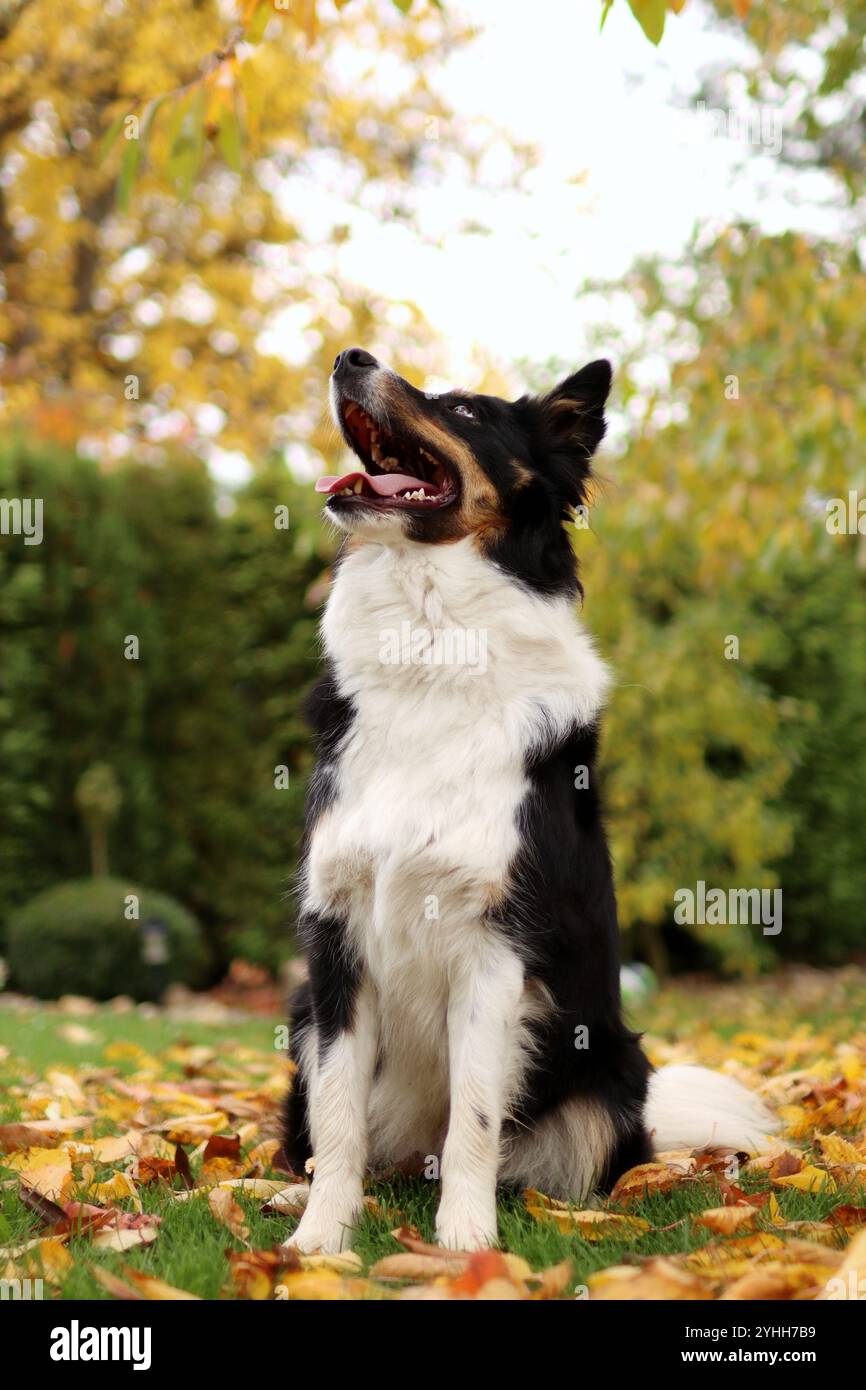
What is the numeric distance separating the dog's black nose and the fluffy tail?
2035 millimetres

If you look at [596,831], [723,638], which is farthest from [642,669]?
[596,831]

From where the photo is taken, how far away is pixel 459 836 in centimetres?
274

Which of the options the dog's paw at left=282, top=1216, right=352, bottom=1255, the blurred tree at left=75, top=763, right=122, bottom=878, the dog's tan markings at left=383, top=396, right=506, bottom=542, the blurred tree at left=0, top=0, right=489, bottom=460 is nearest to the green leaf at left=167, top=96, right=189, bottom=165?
the dog's tan markings at left=383, top=396, right=506, bottom=542

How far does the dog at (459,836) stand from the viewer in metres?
2.74

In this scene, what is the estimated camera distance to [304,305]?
1474cm

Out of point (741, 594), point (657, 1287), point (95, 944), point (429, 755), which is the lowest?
point (95, 944)

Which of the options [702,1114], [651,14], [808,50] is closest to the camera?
[651,14]

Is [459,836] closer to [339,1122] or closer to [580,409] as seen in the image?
[339,1122]

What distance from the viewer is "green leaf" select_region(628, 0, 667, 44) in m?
2.90

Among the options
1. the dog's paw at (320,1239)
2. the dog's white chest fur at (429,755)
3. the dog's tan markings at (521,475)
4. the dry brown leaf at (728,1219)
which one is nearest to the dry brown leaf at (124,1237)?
the dog's paw at (320,1239)

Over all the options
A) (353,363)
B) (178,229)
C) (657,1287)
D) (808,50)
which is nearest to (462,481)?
(353,363)

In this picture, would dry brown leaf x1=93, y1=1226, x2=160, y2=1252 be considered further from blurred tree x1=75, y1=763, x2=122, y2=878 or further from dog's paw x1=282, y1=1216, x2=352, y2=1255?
blurred tree x1=75, y1=763, x2=122, y2=878

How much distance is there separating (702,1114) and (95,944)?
217 inches

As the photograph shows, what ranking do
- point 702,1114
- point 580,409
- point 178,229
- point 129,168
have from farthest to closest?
point 178,229, point 129,168, point 702,1114, point 580,409
